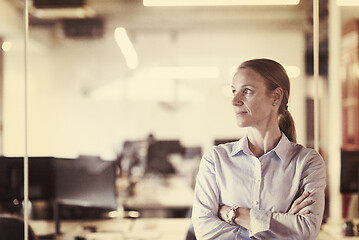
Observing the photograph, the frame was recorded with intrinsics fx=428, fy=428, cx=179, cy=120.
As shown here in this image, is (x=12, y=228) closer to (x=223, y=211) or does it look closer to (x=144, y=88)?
(x=223, y=211)

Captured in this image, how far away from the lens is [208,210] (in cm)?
228

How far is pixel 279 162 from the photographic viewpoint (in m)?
2.37

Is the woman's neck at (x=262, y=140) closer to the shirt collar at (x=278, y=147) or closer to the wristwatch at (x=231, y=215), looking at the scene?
the shirt collar at (x=278, y=147)

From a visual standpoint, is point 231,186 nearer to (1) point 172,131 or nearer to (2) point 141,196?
(2) point 141,196

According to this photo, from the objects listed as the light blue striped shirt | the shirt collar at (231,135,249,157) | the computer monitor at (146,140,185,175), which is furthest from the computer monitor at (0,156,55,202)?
the computer monitor at (146,140,185,175)

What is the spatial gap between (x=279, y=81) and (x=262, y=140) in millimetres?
346

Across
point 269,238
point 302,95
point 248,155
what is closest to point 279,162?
point 248,155

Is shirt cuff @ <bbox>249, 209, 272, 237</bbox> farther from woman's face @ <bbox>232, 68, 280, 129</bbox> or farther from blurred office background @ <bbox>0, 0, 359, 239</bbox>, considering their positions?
blurred office background @ <bbox>0, 0, 359, 239</bbox>

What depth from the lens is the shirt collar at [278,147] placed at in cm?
236

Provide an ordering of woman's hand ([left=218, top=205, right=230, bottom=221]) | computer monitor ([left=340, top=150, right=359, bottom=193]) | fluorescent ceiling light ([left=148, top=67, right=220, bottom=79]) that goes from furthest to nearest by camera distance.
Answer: fluorescent ceiling light ([left=148, top=67, right=220, bottom=79])
computer monitor ([left=340, top=150, right=359, bottom=193])
woman's hand ([left=218, top=205, right=230, bottom=221])

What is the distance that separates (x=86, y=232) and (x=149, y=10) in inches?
212

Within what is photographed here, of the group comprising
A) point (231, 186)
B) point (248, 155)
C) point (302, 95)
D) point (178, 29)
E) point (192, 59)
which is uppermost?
point (178, 29)

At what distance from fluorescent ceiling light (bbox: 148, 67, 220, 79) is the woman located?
559 centimetres

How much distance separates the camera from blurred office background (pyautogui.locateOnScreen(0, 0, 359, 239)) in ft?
15.2
